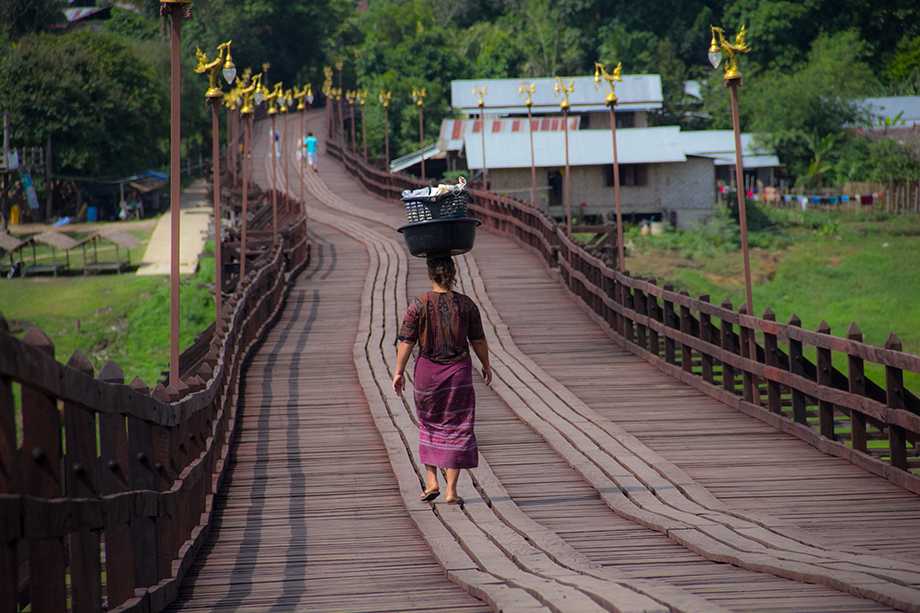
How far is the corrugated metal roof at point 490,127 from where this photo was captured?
62.1 metres

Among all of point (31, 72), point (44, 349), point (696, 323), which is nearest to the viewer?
point (44, 349)

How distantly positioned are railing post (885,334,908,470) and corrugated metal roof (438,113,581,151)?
50011 millimetres

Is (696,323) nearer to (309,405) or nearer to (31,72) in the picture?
(309,405)

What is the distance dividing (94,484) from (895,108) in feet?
231

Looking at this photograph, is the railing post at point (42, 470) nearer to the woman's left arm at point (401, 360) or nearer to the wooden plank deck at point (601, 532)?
the wooden plank deck at point (601, 532)

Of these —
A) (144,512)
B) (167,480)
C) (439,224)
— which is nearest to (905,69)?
(439,224)

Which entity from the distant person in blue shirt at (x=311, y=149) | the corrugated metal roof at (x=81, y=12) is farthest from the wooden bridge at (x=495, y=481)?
the corrugated metal roof at (x=81, y=12)

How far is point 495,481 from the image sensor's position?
34.7 ft

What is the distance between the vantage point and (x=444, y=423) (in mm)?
9812

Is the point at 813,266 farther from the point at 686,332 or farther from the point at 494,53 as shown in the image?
the point at 494,53

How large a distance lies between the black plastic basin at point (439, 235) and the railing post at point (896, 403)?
3184 millimetres

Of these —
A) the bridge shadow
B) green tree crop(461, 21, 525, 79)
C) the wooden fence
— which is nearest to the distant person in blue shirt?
the wooden fence

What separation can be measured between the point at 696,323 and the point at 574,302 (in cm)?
632

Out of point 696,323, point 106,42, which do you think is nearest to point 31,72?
point 106,42
